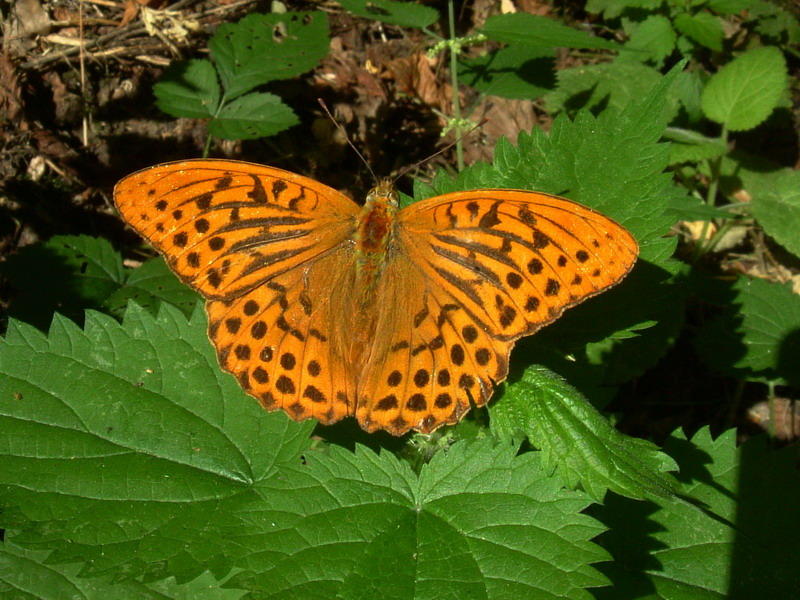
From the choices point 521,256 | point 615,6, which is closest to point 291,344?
point 521,256

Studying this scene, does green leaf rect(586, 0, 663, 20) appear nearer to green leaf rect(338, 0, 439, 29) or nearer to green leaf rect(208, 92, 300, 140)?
green leaf rect(338, 0, 439, 29)

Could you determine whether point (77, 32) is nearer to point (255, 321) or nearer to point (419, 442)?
point (255, 321)

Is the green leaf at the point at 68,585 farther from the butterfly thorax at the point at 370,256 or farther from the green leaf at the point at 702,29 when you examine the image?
the green leaf at the point at 702,29

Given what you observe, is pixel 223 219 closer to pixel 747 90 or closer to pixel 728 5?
pixel 747 90

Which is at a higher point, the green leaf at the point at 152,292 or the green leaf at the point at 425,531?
the green leaf at the point at 425,531

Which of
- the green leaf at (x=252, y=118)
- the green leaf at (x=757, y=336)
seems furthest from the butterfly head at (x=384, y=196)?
the green leaf at (x=757, y=336)

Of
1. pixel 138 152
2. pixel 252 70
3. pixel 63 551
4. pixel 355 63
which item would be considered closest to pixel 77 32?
pixel 138 152
